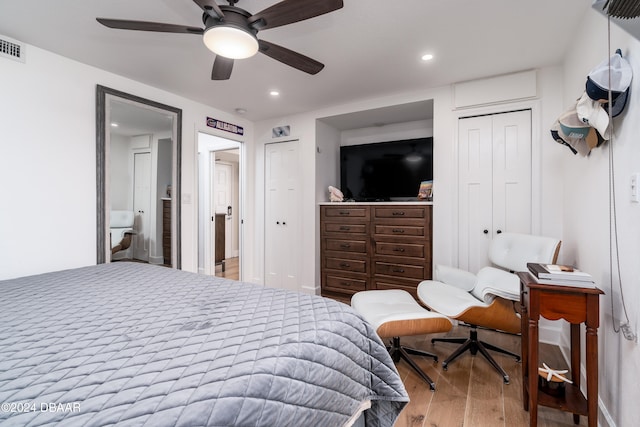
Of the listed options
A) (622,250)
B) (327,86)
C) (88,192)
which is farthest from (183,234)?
(622,250)

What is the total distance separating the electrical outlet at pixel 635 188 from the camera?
117 cm

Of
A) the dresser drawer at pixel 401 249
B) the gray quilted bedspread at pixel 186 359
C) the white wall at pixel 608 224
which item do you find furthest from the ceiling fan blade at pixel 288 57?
the dresser drawer at pixel 401 249

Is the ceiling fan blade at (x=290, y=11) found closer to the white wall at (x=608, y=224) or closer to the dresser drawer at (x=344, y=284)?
the white wall at (x=608, y=224)

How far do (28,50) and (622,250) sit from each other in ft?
13.0

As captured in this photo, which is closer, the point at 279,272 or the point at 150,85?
the point at 150,85

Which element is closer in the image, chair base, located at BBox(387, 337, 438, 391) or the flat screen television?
chair base, located at BBox(387, 337, 438, 391)

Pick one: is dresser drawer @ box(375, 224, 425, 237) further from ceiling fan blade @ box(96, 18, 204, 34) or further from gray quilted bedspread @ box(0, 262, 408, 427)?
ceiling fan blade @ box(96, 18, 204, 34)

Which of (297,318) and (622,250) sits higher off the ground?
(622,250)

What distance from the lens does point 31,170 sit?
2.21 meters

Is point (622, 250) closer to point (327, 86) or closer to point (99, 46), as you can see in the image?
point (327, 86)

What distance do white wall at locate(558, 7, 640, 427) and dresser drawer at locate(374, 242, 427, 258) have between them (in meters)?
1.25

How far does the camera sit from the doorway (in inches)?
177

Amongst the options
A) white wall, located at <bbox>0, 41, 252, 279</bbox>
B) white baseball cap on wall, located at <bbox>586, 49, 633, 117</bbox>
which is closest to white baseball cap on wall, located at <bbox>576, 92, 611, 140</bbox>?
Result: white baseball cap on wall, located at <bbox>586, 49, 633, 117</bbox>

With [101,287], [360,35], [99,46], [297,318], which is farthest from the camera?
[99,46]
